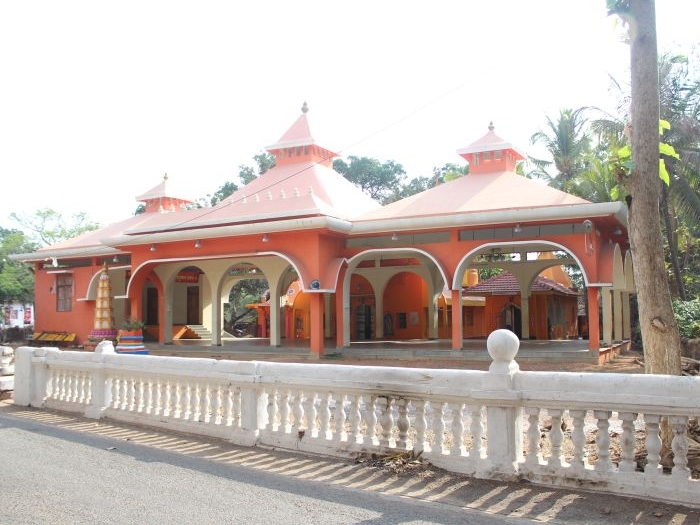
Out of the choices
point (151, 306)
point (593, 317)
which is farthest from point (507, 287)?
point (151, 306)

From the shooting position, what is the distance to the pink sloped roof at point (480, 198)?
48.5 ft

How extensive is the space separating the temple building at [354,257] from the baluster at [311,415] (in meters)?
9.27

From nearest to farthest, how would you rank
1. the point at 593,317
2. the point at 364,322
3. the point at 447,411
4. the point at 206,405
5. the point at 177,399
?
the point at 447,411, the point at 206,405, the point at 177,399, the point at 593,317, the point at 364,322

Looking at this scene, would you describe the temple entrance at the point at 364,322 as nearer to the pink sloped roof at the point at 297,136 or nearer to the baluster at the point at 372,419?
the pink sloped roof at the point at 297,136

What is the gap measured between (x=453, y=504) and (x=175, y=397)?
3.87 meters

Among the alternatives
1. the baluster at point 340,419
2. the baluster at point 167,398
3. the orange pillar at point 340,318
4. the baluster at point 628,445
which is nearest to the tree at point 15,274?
the orange pillar at point 340,318

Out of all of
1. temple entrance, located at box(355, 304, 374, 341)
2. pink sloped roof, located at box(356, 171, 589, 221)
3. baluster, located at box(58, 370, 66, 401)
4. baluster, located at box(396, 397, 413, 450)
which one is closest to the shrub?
pink sloped roof, located at box(356, 171, 589, 221)

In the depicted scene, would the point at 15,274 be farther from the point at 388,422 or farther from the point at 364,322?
the point at 388,422

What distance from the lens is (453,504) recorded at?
→ 4352mm

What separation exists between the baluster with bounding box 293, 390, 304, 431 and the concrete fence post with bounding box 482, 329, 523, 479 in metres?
1.84

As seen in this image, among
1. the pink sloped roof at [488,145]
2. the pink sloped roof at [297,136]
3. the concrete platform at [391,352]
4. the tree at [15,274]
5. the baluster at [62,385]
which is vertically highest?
the pink sloped roof at [297,136]

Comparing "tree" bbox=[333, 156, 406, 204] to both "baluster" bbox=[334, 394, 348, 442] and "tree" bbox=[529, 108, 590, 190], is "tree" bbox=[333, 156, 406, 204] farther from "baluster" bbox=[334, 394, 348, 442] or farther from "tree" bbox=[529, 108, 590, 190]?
"baluster" bbox=[334, 394, 348, 442]

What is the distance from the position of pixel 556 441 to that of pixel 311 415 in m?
2.21

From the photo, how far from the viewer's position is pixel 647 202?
511cm
